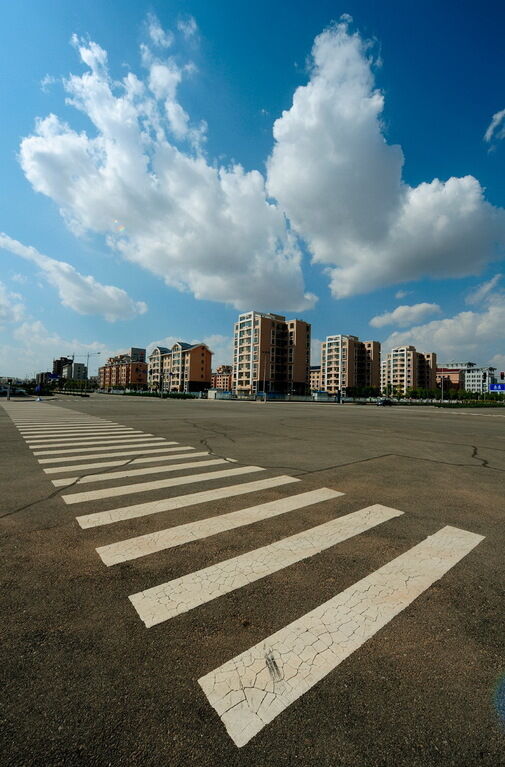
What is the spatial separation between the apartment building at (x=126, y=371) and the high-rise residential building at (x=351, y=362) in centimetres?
8624

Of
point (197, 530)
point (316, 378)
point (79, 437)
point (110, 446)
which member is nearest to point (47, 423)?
point (79, 437)

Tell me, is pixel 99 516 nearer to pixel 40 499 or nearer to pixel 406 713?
pixel 40 499

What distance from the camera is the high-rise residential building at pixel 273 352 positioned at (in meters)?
102

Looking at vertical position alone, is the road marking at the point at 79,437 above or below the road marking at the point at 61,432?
above

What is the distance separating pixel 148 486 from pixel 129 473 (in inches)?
39.6

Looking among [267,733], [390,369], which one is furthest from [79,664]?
[390,369]

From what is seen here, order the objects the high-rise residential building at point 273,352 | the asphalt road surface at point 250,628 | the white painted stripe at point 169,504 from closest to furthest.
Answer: the asphalt road surface at point 250,628
the white painted stripe at point 169,504
the high-rise residential building at point 273,352

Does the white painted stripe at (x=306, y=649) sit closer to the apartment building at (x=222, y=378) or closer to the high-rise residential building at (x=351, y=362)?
the high-rise residential building at (x=351, y=362)

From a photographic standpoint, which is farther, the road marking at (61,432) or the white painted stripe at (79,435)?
the road marking at (61,432)

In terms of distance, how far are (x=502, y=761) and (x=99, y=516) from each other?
14.0 ft

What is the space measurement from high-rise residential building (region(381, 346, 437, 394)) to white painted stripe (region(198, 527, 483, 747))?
151774mm

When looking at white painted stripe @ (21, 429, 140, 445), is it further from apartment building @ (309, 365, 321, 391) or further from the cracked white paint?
apartment building @ (309, 365, 321, 391)

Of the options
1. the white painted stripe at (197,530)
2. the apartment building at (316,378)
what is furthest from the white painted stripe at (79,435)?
the apartment building at (316,378)

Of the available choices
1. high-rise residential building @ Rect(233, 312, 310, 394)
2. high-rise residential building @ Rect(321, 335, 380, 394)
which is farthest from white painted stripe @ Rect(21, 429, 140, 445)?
high-rise residential building @ Rect(321, 335, 380, 394)
